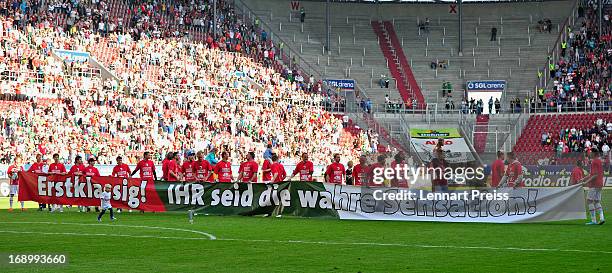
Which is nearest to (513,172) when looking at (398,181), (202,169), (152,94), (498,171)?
(498,171)

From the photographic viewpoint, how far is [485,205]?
24359 mm

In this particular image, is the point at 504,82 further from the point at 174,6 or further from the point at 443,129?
the point at 174,6

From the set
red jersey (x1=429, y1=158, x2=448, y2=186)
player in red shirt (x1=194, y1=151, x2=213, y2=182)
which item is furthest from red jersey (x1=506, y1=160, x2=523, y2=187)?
player in red shirt (x1=194, y1=151, x2=213, y2=182)

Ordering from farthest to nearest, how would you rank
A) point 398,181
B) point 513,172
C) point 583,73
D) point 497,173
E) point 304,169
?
point 583,73, point 398,181, point 304,169, point 497,173, point 513,172

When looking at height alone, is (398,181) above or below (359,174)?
below

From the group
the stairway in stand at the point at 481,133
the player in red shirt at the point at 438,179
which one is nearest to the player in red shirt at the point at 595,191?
the player in red shirt at the point at 438,179

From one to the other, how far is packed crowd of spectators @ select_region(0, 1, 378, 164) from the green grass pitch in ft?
62.0

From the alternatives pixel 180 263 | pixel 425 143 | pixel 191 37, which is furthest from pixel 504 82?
pixel 180 263

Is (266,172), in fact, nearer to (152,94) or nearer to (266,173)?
(266,173)

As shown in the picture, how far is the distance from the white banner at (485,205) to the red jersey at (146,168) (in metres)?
7.22

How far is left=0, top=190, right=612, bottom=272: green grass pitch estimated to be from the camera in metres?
15.4

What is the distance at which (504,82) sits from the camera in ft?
230

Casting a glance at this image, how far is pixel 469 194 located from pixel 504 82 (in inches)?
1849

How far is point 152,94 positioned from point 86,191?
75.0ft
